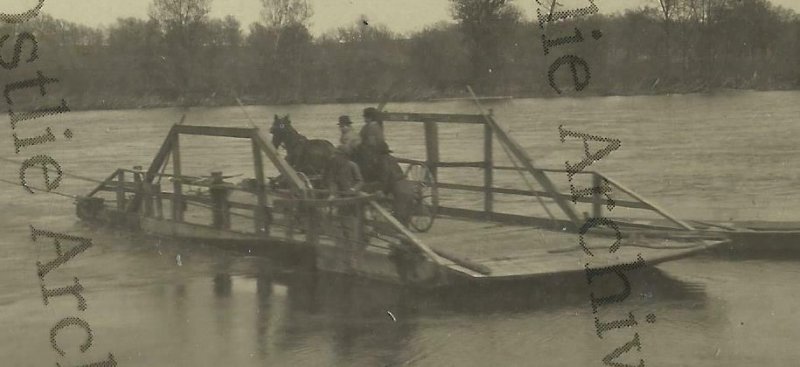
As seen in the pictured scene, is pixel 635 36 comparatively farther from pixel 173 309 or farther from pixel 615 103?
pixel 173 309

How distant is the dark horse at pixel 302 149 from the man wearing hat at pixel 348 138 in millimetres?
245

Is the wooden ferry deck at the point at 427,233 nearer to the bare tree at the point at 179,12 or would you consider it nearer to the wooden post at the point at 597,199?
the wooden post at the point at 597,199

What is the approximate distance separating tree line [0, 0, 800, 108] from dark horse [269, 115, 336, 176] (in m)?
58.7

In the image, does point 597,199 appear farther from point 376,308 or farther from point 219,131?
point 219,131

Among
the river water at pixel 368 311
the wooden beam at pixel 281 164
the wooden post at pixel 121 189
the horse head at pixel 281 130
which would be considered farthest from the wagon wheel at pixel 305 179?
the wooden post at pixel 121 189

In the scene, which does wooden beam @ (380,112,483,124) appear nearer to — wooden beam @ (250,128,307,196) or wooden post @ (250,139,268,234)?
wooden post @ (250,139,268,234)

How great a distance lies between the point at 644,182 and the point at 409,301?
51.3 feet

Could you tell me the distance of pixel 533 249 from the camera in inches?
556

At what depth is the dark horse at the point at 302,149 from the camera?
16.4 metres

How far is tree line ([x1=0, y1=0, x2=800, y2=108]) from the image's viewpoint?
3086 inches

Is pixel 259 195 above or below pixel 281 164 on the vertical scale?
below

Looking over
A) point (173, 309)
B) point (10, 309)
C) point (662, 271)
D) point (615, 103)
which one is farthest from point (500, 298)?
point (615, 103)

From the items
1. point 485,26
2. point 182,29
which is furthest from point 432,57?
point 182,29

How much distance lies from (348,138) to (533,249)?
3.15m
